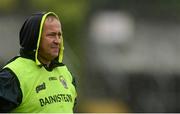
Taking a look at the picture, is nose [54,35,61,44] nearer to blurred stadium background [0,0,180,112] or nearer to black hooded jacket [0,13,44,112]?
black hooded jacket [0,13,44,112]

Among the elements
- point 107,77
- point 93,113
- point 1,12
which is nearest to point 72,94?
point 93,113

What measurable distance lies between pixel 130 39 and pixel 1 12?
2967 mm

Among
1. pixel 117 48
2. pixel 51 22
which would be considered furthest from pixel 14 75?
pixel 117 48

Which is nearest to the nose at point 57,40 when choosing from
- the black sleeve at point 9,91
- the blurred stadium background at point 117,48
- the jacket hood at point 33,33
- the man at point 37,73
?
the man at point 37,73

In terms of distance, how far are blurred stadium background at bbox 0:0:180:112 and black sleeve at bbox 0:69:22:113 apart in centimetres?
955

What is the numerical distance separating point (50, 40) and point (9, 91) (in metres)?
0.53

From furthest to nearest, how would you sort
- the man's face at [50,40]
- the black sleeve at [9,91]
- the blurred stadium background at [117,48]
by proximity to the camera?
1. the blurred stadium background at [117,48]
2. the man's face at [50,40]
3. the black sleeve at [9,91]

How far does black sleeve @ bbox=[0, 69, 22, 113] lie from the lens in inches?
230

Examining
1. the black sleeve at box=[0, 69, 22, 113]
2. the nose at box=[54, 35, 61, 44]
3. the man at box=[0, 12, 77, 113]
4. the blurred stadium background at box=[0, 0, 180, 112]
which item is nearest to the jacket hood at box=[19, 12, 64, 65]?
the man at box=[0, 12, 77, 113]

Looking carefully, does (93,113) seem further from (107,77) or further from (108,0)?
(108,0)

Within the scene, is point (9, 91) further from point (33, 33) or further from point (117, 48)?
point (117, 48)

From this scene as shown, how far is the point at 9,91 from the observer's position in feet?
19.2

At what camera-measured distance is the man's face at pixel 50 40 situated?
20.2ft

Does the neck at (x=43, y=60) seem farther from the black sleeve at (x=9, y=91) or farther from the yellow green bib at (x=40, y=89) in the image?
the black sleeve at (x=9, y=91)
